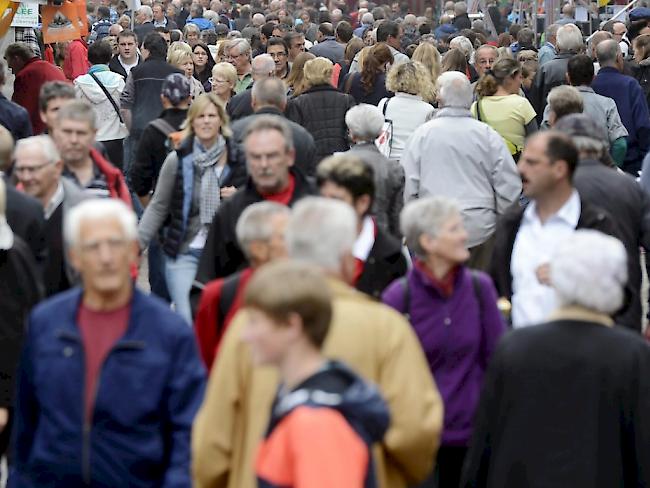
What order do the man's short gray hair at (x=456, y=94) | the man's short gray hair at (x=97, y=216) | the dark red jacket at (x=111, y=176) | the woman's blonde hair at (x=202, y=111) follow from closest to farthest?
the man's short gray hair at (x=97, y=216) < the dark red jacket at (x=111, y=176) < the woman's blonde hair at (x=202, y=111) < the man's short gray hair at (x=456, y=94)

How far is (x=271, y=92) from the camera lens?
33.5ft

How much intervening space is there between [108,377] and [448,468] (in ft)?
5.84

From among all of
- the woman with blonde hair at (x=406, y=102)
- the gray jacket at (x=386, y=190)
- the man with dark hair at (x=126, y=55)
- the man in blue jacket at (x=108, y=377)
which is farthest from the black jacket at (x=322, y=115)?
the man in blue jacket at (x=108, y=377)

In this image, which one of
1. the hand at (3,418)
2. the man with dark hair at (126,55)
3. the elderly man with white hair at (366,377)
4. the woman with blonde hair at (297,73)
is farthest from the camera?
the man with dark hair at (126,55)

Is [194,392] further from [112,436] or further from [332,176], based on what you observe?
[332,176]

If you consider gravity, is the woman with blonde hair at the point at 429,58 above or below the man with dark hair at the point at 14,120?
below

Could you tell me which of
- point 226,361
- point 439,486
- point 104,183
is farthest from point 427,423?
point 104,183

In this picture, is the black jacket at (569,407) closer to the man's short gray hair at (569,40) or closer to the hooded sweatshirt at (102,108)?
the hooded sweatshirt at (102,108)

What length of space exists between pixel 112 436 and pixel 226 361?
517 millimetres

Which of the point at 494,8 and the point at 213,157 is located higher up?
the point at 213,157

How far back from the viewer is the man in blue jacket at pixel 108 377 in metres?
4.79

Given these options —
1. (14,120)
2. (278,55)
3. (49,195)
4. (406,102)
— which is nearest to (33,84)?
(14,120)

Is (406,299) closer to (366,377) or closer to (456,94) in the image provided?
(366,377)

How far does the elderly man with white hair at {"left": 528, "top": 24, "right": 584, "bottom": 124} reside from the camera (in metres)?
13.7
